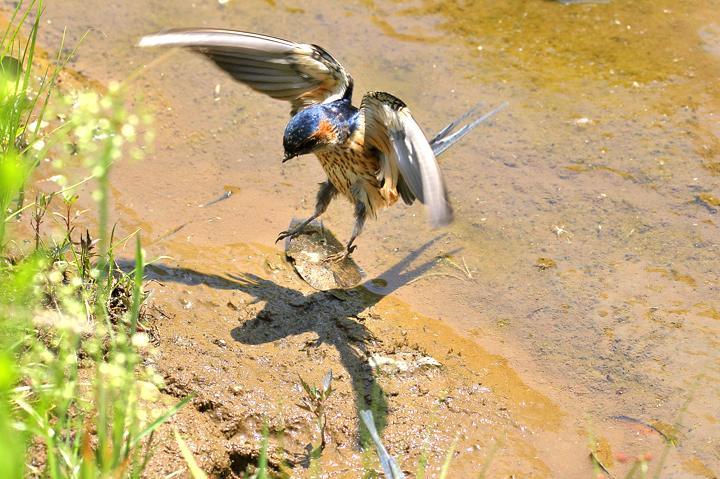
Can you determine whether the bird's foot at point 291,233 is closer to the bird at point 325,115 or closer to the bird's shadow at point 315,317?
the bird at point 325,115

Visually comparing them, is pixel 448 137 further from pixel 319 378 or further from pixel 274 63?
pixel 319 378

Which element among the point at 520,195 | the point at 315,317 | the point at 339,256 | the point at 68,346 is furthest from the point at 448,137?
the point at 68,346

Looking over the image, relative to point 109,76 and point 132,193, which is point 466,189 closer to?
point 132,193

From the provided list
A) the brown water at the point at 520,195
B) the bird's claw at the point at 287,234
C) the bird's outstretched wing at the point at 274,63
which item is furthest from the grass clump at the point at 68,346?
the bird's claw at the point at 287,234

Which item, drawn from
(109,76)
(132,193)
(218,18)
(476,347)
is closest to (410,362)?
(476,347)

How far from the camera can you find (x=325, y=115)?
396 centimetres

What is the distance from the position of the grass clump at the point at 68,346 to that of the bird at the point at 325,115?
963mm

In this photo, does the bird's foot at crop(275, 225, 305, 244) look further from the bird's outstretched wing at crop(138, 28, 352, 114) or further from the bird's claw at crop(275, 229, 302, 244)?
the bird's outstretched wing at crop(138, 28, 352, 114)

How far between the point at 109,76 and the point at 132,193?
123 centimetres

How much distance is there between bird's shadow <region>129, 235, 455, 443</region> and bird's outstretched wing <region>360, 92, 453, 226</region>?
2.01ft

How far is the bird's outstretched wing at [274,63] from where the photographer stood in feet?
13.4

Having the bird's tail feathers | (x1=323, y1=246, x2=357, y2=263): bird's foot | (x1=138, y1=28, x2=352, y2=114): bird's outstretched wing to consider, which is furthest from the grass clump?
the bird's tail feathers

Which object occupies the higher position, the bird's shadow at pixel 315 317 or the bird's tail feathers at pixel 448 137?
the bird's tail feathers at pixel 448 137

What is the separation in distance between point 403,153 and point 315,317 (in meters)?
0.82
